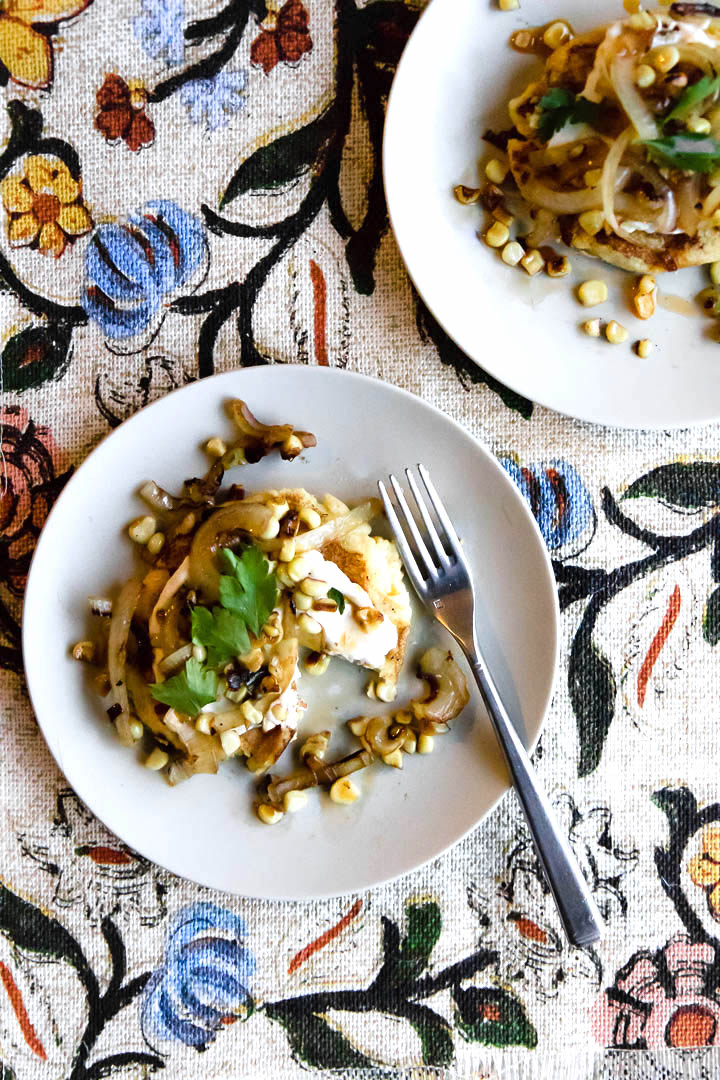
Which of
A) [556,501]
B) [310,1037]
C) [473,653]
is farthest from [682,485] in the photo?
[310,1037]

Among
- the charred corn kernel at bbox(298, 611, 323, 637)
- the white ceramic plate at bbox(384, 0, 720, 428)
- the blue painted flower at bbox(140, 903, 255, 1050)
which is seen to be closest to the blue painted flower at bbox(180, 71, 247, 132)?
the white ceramic plate at bbox(384, 0, 720, 428)

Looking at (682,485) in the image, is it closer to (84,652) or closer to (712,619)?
(712,619)

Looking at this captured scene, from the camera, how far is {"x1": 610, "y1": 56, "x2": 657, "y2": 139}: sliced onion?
5.65 ft

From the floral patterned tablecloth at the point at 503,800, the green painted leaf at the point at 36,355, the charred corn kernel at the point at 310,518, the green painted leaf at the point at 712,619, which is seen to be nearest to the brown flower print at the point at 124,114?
the floral patterned tablecloth at the point at 503,800

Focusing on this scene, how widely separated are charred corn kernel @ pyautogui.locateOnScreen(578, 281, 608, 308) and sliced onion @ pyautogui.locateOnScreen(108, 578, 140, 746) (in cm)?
115

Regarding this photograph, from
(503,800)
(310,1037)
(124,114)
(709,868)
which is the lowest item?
(310,1037)

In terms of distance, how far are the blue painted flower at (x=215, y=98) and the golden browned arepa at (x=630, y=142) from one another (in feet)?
2.03

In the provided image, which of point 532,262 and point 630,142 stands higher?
point 630,142

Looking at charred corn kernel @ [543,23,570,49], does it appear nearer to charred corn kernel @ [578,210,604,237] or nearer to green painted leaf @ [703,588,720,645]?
charred corn kernel @ [578,210,604,237]

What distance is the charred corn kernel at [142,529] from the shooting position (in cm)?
186

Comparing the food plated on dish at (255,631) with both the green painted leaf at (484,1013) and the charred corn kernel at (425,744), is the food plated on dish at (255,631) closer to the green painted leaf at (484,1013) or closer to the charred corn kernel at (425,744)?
the charred corn kernel at (425,744)

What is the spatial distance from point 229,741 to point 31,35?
65.0 inches

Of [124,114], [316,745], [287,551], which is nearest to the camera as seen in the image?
[287,551]

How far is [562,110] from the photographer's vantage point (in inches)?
70.0
